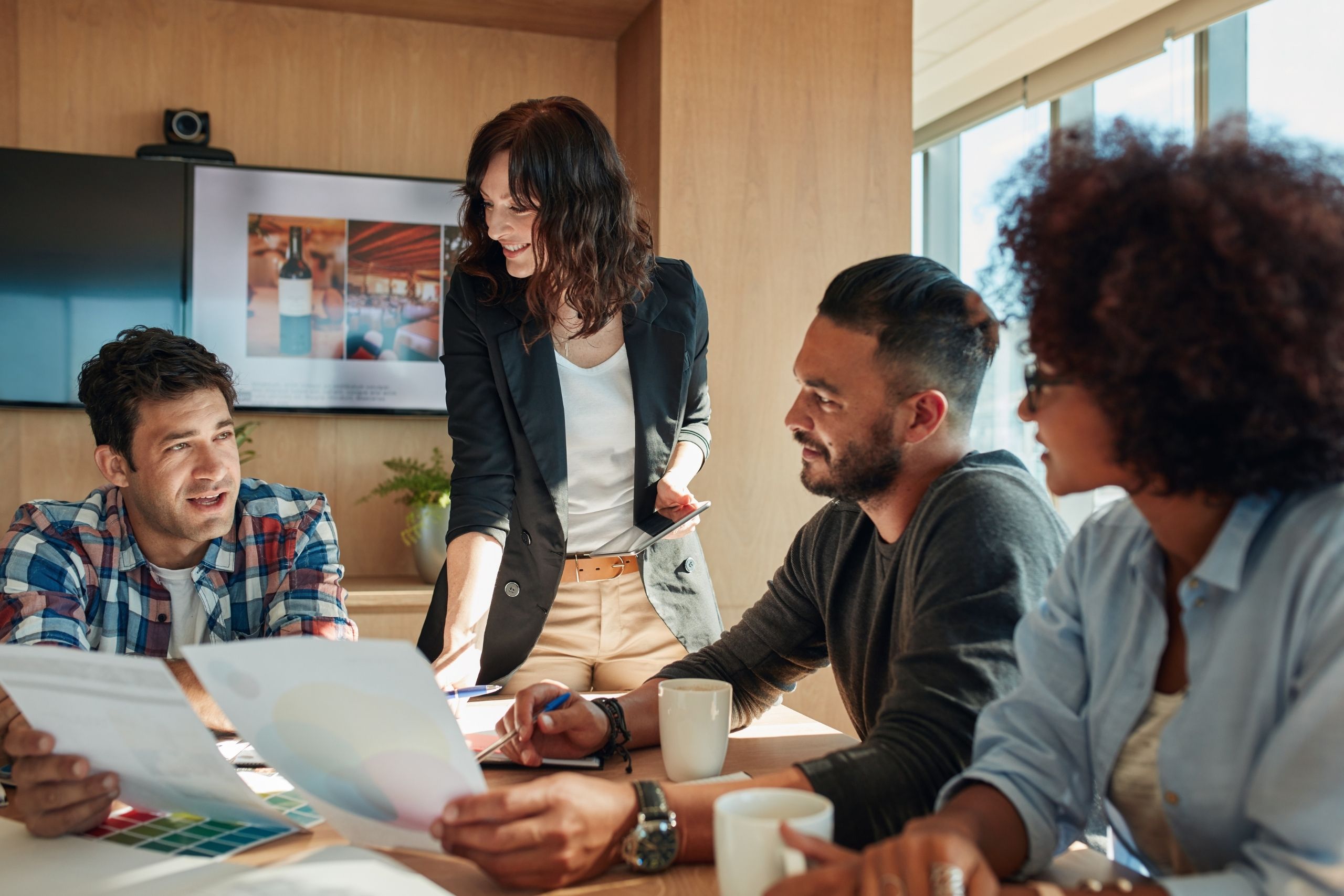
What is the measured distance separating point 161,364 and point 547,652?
78 cm

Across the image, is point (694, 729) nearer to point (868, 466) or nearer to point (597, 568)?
point (868, 466)

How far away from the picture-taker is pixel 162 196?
3.27 m

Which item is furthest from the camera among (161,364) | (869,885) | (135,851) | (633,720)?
(161,364)

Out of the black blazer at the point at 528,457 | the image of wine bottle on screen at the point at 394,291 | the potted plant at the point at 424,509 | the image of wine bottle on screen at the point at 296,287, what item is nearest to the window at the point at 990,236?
the image of wine bottle on screen at the point at 394,291

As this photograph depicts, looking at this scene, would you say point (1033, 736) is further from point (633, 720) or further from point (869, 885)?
point (633, 720)

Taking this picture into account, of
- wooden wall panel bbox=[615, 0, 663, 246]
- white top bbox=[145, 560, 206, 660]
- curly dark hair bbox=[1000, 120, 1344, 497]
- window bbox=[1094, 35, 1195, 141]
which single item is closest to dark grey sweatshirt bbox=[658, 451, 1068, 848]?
curly dark hair bbox=[1000, 120, 1344, 497]

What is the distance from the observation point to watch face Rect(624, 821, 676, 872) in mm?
901

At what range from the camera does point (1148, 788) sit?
2.96 ft

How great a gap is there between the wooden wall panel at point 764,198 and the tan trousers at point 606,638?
1420mm

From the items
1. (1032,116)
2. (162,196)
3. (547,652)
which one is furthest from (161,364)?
(1032,116)

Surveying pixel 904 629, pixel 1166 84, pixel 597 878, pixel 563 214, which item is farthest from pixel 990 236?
pixel 597 878

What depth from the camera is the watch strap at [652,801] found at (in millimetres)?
913

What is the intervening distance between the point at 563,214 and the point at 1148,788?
1313 millimetres

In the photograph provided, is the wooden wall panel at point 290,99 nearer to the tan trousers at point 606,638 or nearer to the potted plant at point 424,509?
the potted plant at point 424,509
